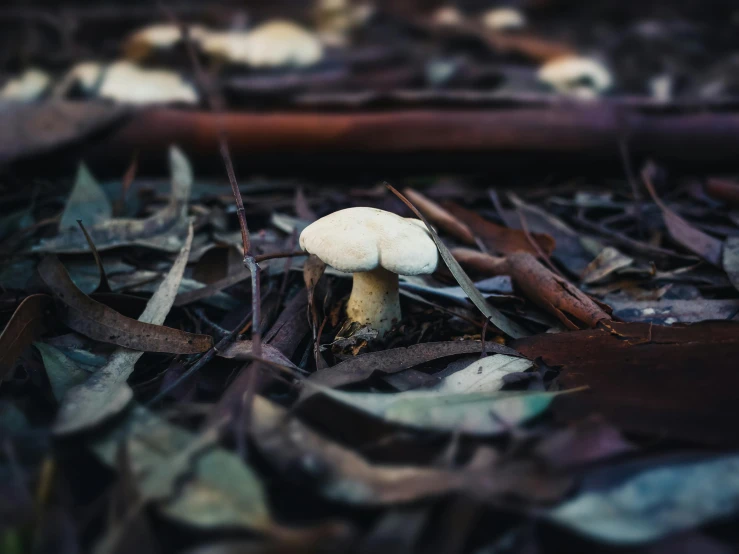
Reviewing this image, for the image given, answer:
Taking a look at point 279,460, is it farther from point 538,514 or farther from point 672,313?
point 672,313

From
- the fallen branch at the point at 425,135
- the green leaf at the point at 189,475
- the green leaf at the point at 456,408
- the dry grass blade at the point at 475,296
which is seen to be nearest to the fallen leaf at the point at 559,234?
the fallen branch at the point at 425,135

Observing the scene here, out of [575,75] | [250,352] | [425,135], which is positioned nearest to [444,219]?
[425,135]

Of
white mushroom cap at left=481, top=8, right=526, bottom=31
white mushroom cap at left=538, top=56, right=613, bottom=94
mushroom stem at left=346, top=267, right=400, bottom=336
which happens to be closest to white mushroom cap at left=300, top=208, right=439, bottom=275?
mushroom stem at left=346, top=267, right=400, bottom=336

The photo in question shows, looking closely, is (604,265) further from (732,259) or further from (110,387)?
(110,387)

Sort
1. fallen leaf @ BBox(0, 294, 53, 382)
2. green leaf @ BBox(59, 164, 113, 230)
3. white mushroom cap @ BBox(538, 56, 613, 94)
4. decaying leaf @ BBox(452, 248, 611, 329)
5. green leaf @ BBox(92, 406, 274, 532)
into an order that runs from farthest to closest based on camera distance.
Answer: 1. white mushroom cap @ BBox(538, 56, 613, 94)
2. green leaf @ BBox(59, 164, 113, 230)
3. decaying leaf @ BBox(452, 248, 611, 329)
4. fallen leaf @ BBox(0, 294, 53, 382)
5. green leaf @ BBox(92, 406, 274, 532)

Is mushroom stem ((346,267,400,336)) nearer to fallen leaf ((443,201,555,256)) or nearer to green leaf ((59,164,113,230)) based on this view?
fallen leaf ((443,201,555,256))

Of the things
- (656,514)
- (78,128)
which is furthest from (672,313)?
(78,128)

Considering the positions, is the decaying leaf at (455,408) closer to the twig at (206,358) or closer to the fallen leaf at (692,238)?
the twig at (206,358)
